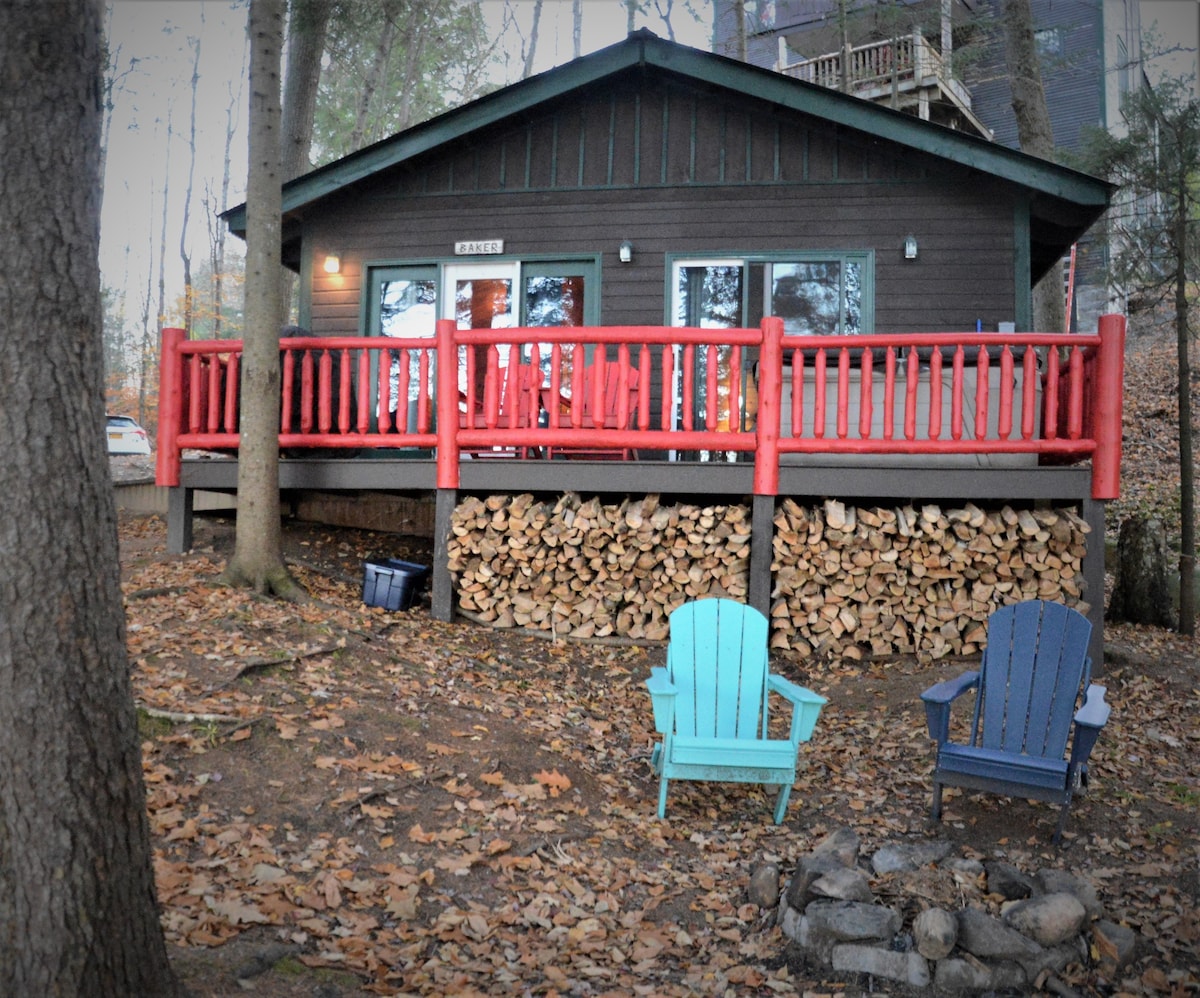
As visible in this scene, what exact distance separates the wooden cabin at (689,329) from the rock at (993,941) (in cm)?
366

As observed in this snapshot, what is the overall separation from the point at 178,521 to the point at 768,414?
15.4 feet

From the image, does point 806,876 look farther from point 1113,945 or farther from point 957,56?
point 957,56

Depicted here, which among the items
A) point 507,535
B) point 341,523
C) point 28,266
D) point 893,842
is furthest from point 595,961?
point 341,523

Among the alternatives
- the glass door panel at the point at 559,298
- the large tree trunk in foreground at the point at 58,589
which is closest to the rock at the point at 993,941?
the large tree trunk in foreground at the point at 58,589


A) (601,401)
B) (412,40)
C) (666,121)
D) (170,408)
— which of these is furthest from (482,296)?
(412,40)

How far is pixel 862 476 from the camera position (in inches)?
270

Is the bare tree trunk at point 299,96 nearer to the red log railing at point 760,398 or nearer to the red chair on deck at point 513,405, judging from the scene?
the red log railing at point 760,398

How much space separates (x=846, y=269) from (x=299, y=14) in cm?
806

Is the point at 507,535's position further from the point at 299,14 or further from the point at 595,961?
the point at 299,14

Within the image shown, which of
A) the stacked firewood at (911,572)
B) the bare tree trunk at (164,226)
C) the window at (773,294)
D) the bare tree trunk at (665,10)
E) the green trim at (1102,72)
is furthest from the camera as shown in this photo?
the bare tree trunk at (164,226)

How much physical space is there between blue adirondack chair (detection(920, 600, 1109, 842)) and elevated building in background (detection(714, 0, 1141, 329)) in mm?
16850

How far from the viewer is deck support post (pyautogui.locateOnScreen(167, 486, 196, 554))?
7.86m

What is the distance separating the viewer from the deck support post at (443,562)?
7328 millimetres

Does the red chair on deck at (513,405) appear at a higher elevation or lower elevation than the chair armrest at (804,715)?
higher
